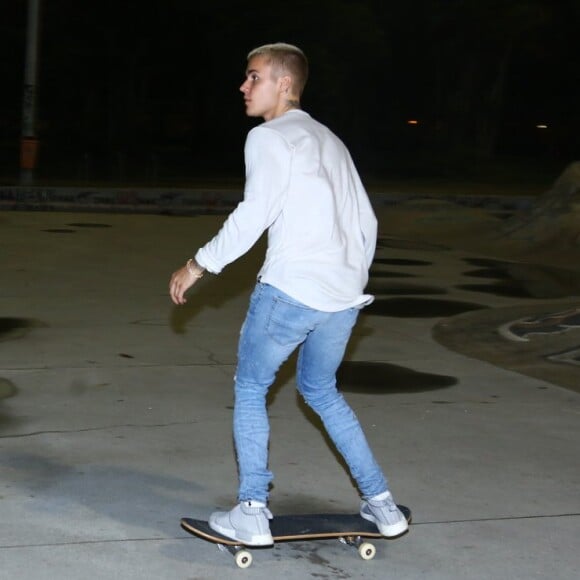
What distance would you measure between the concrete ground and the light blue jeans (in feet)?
1.18

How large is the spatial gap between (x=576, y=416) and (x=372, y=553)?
2851 mm

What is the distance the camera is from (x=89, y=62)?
1663 inches

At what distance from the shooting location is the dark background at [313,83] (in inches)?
1473

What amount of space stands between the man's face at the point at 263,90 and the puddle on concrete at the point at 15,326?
5.01 meters

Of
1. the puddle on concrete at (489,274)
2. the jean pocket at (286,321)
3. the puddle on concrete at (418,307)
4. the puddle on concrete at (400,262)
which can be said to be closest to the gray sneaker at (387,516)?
the jean pocket at (286,321)

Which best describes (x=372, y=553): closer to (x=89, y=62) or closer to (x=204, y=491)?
(x=204, y=491)

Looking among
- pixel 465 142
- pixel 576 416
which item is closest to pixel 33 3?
pixel 576 416

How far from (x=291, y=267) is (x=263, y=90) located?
705 millimetres

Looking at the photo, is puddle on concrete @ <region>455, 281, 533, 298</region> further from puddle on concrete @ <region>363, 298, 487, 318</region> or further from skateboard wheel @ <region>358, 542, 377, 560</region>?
skateboard wheel @ <region>358, 542, 377, 560</region>

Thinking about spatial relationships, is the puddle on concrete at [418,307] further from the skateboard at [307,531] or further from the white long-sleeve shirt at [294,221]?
the white long-sleeve shirt at [294,221]

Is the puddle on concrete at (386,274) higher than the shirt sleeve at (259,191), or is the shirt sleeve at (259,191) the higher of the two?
the shirt sleeve at (259,191)

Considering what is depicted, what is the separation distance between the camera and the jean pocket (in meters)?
4.45

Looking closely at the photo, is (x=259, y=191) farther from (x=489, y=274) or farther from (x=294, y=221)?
(x=489, y=274)

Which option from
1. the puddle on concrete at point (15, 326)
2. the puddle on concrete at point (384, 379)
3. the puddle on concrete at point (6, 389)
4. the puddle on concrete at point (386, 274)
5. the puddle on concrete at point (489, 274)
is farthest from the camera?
the puddle on concrete at point (489, 274)
